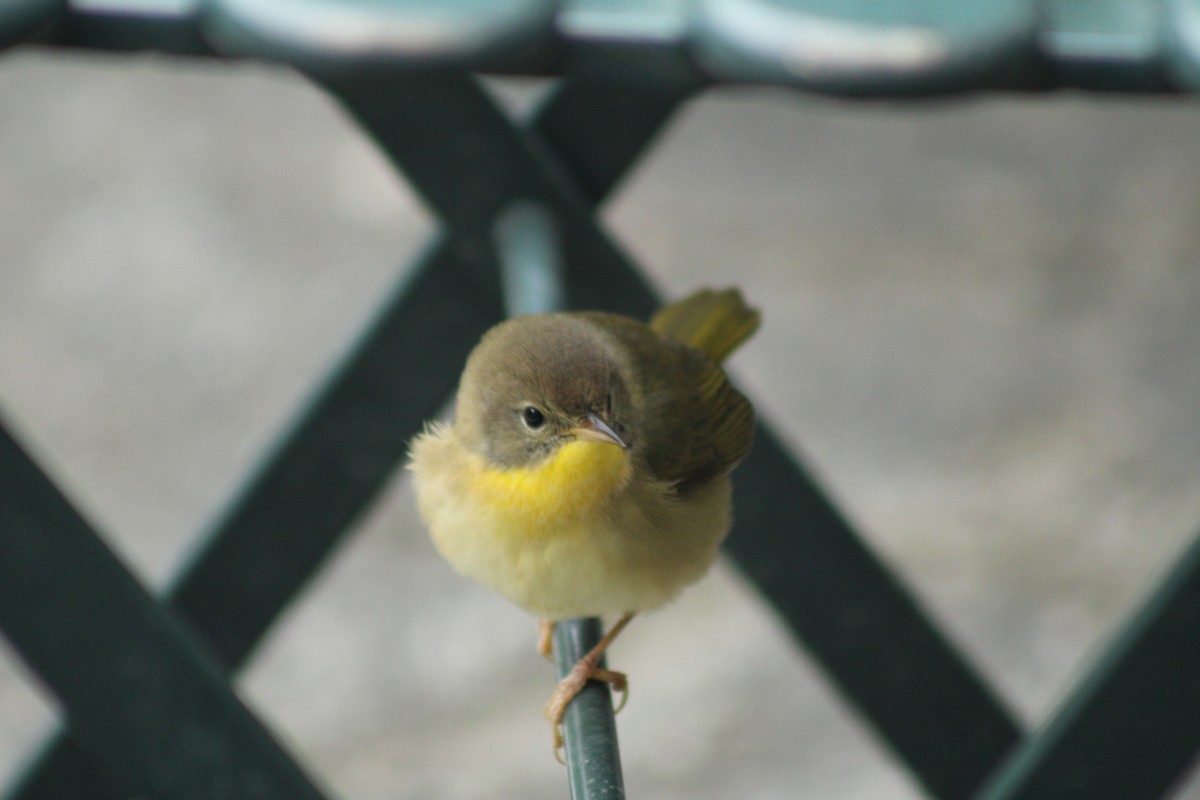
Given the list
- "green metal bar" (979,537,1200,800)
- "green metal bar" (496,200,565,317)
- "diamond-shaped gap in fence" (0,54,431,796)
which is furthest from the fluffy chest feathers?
"diamond-shaped gap in fence" (0,54,431,796)

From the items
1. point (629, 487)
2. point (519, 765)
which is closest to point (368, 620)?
point (519, 765)

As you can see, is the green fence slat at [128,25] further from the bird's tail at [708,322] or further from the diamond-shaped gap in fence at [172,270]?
the diamond-shaped gap in fence at [172,270]

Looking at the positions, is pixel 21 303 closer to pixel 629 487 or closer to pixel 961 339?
pixel 961 339

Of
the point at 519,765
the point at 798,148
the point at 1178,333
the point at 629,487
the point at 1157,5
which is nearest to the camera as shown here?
the point at 1157,5

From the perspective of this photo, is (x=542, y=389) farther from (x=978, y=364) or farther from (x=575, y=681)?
(x=978, y=364)

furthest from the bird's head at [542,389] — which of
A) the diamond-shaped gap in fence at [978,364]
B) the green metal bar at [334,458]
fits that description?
the diamond-shaped gap in fence at [978,364]

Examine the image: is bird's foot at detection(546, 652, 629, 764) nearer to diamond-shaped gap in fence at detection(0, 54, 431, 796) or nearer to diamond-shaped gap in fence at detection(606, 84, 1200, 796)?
diamond-shaped gap in fence at detection(606, 84, 1200, 796)
